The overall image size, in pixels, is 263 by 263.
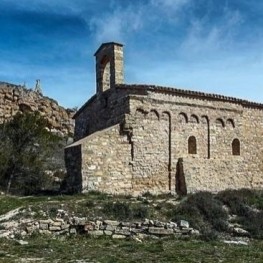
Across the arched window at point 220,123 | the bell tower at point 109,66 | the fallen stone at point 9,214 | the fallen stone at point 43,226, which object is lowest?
the fallen stone at point 43,226

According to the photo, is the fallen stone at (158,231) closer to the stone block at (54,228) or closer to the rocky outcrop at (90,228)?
the rocky outcrop at (90,228)

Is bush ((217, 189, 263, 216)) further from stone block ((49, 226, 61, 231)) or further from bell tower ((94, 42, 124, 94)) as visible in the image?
bell tower ((94, 42, 124, 94))

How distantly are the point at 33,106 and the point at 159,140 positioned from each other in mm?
21893

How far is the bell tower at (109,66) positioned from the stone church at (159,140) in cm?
5

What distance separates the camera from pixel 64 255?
11.9 metres

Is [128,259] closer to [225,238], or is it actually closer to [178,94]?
[225,238]

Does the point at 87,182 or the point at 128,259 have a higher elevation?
the point at 87,182

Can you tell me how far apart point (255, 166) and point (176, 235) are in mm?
12337

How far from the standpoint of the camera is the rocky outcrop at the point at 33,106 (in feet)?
135

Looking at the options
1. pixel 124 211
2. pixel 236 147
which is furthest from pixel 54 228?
pixel 236 147

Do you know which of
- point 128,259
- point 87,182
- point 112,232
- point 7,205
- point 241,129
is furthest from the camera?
point 241,129

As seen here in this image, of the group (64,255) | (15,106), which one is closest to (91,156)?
(64,255)

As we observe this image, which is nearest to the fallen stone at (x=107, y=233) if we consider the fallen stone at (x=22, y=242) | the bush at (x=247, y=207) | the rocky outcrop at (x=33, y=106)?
the fallen stone at (x=22, y=242)

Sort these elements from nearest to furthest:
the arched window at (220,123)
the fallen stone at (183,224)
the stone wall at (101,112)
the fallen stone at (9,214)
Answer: the fallen stone at (9,214), the fallen stone at (183,224), the stone wall at (101,112), the arched window at (220,123)
